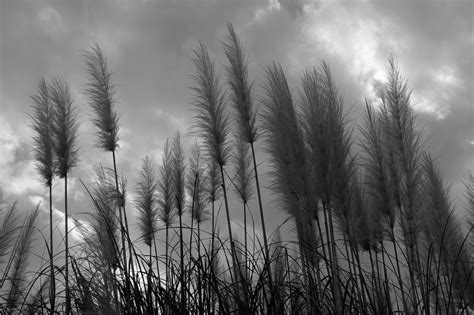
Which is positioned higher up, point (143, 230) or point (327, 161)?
point (143, 230)

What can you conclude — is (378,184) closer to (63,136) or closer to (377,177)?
(377,177)

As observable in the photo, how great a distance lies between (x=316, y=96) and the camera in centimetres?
282

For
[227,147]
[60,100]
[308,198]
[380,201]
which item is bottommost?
[308,198]

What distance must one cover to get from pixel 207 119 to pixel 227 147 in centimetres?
41

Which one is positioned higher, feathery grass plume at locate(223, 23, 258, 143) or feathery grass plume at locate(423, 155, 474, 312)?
feathery grass plume at locate(223, 23, 258, 143)

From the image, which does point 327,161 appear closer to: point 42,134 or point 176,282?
A: point 176,282

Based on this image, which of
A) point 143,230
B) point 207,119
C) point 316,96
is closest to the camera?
point 316,96

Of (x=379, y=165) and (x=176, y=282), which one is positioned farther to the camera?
(x=379, y=165)

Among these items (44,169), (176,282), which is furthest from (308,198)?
(44,169)

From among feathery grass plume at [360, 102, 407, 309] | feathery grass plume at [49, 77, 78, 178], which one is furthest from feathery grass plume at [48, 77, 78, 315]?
feathery grass plume at [360, 102, 407, 309]

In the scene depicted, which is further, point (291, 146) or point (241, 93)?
point (241, 93)

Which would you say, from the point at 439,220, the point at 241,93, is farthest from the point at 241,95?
the point at 439,220

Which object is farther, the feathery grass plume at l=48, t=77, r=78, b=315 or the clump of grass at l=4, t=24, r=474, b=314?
the feathery grass plume at l=48, t=77, r=78, b=315

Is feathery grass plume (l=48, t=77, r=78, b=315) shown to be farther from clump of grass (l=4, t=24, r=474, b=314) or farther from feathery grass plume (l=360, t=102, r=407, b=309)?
feathery grass plume (l=360, t=102, r=407, b=309)
